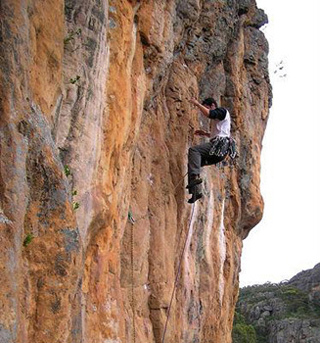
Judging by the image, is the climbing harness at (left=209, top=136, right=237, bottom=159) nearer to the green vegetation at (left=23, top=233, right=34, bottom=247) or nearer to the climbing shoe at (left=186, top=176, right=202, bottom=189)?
the climbing shoe at (left=186, top=176, right=202, bottom=189)

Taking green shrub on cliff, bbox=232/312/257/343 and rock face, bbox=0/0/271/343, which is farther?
green shrub on cliff, bbox=232/312/257/343

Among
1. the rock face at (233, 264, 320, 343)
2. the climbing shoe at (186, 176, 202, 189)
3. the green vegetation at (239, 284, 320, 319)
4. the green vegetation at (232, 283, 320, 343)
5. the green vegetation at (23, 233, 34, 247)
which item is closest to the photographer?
the green vegetation at (23, 233, 34, 247)

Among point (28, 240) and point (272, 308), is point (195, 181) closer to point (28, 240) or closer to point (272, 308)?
point (28, 240)

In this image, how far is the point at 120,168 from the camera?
9562 mm

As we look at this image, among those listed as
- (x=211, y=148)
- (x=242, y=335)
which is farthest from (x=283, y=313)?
(x=211, y=148)

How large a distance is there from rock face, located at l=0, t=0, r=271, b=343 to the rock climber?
1.06 metres

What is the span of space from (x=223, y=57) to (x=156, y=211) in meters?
5.56

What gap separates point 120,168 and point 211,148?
6.52 feet

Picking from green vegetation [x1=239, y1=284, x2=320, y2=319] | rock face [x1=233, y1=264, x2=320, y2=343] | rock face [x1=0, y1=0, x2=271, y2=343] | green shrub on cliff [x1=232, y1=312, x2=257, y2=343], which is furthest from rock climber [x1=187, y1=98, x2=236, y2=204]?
green vegetation [x1=239, y1=284, x2=320, y2=319]

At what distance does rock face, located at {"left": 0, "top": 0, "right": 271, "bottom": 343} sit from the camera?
6.13 metres

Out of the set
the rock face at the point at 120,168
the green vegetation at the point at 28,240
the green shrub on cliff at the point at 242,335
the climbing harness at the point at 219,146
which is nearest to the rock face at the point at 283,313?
the green shrub on cliff at the point at 242,335

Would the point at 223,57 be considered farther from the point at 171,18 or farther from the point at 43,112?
the point at 43,112

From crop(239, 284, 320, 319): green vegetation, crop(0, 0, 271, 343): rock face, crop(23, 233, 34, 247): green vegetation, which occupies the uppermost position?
crop(239, 284, 320, 319): green vegetation

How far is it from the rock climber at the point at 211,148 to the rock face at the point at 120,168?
41.8 inches
